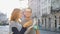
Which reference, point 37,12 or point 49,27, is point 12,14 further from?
point 49,27

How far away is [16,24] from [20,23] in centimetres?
5

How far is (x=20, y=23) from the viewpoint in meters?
1.53

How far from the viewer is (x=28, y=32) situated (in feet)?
4.94

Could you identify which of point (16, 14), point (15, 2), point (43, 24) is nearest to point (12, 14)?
point (16, 14)

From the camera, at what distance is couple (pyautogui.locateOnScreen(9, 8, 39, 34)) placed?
1501mm

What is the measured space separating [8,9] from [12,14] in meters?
0.10

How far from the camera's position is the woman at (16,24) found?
1.50m

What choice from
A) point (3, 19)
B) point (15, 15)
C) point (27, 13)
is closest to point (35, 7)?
point (27, 13)

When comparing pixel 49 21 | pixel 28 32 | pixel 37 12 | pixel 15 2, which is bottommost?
pixel 28 32

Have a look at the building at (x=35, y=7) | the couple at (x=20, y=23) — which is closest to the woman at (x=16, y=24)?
the couple at (x=20, y=23)

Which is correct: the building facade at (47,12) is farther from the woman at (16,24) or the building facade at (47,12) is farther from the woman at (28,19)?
the woman at (16,24)

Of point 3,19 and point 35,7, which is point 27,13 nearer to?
point 35,7

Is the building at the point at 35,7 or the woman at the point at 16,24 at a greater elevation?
the building at the point at 35,7

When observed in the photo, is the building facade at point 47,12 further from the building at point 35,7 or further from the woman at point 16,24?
the woman at point 16,24
